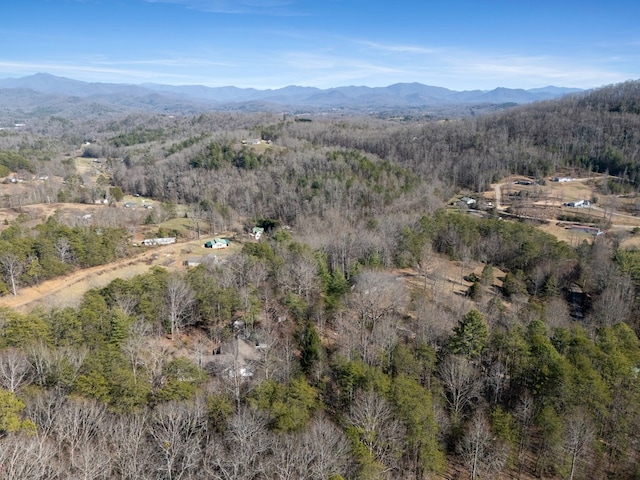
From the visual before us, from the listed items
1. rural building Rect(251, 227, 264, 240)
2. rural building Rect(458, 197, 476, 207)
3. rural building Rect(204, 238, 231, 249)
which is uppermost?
rural building Rect(458, 197, 476, 207)

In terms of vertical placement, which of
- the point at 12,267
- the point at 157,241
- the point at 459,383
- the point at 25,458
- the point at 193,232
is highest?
the point at 25,458

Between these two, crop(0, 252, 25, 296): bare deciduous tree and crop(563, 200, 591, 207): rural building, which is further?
crop(563, 200, 591, 207): rural building

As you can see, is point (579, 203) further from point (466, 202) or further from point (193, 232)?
point (193, 232)

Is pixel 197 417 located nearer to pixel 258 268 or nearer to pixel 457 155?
pixel 258 268

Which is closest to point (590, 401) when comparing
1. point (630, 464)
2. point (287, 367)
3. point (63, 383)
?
point (630, 464)

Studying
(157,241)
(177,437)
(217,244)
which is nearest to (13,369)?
(177,437)

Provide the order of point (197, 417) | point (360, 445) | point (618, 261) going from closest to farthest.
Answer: point (360, 445) → point (197, 417) → point (618, 261)

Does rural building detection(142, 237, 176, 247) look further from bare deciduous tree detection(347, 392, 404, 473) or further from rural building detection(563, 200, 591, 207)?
→ rural building detection(563, 200, 591, 207)

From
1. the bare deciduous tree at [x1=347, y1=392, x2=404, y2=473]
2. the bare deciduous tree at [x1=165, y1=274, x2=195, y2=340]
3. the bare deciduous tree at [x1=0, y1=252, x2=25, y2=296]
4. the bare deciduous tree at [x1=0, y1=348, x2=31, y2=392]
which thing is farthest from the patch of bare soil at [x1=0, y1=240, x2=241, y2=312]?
the bare deciduous tree at [x1=347, y1=392, x2=404, y2=473]

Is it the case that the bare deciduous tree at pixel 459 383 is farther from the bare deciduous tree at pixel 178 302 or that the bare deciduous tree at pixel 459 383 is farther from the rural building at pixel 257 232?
the rural building at pixel 257 232
